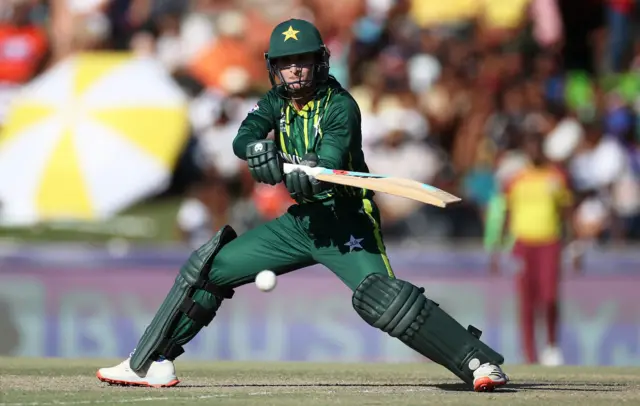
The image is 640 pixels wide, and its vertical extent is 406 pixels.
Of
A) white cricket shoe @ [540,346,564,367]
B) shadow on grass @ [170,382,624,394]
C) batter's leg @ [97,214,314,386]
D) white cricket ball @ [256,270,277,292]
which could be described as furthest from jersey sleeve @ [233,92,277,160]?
white cricket shoe @ [540,346,564,367]

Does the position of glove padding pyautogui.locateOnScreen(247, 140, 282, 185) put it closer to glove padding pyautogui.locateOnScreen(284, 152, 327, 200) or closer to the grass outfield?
glove padding pyautogui.locateOnScreen(284, 152, 327, 200)

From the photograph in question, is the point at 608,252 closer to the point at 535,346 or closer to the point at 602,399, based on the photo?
the point at 535,346

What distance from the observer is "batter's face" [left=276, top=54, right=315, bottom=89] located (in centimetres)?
719

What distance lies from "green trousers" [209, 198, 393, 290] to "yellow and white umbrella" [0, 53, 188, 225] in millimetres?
6459

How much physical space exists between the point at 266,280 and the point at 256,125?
0.81 m

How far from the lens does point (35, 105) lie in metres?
14.2

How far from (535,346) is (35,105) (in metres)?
5.51

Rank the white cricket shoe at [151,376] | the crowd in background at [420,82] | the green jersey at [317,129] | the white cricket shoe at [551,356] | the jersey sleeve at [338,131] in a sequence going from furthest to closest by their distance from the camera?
the crowd in background at [420,82], the white cricket shoe at [551,356], the white cricket shoe at [151,376], the green jersey at [317,129], the jersey sleeve at [338,131]

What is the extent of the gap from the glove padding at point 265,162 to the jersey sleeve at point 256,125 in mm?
170

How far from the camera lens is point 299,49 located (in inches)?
282

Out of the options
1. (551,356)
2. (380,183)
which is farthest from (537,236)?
(380,183)

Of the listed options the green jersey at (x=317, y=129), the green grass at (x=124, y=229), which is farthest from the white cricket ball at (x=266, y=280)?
the green grass at (x=124, y=229)

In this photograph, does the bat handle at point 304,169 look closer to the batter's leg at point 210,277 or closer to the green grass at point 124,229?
the batter's leg at point 210,277

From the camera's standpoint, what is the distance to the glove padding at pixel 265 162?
22.4ft
